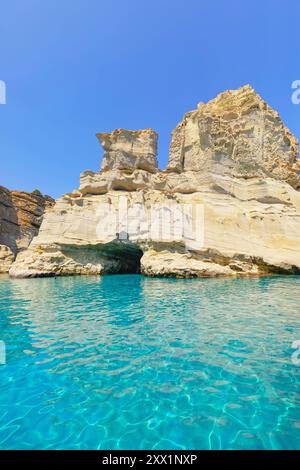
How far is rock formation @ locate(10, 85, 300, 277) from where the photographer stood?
940 inches

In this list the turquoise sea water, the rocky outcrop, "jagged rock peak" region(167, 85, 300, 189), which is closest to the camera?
the turquoise sea water

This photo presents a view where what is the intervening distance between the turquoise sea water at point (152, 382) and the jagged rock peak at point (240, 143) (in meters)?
24.2

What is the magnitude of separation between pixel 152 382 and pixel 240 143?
32174mm

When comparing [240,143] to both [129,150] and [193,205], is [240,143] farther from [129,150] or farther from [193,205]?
[129,150]

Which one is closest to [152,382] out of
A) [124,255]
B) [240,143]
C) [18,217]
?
[124,255]

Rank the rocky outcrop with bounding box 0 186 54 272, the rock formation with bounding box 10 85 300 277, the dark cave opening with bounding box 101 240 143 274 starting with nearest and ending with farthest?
the rock formation with bounding box 10 85 300 277
the dark cave opening with bounding box 101 240 143 274
the rocky outcrop with bounding box 0 186 54 272

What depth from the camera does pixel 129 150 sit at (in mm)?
36406

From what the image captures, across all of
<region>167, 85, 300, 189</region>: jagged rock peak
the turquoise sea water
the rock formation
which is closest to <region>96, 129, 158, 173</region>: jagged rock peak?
the rock formation

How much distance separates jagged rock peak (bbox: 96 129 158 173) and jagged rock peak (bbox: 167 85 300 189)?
3523 millimetres

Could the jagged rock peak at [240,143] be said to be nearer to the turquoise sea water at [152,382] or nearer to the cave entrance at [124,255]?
the cave entrance at [124,255]

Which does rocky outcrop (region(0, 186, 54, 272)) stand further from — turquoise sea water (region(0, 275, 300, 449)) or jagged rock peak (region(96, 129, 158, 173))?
turquoise sea water (region(0, 275, 300, 449))

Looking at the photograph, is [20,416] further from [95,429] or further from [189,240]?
[189,240]

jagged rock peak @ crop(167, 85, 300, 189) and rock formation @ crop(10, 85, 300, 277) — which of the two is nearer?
rock formation @ crop(10, 85, 300, 277)

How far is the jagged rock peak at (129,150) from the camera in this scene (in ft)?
117
